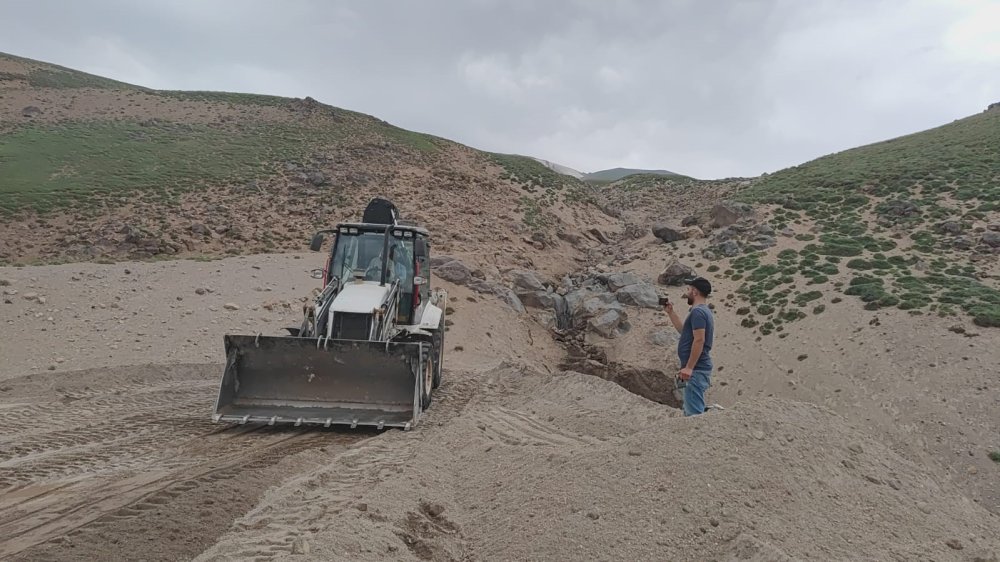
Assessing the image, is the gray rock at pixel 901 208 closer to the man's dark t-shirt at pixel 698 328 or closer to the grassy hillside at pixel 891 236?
the grassy hillside at pixel 891 236

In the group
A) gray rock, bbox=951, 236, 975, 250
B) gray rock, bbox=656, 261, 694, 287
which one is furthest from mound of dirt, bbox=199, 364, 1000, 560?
gray rock, bbox=951, 236, 975, 250

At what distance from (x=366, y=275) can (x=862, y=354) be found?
41.9 ft

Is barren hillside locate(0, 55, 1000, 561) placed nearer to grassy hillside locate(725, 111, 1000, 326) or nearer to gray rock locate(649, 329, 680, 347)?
gray rock locate(649, 329, 680, 347)

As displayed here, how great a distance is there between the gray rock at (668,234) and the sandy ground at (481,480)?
17.5m

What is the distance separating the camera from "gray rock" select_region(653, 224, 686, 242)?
1101 inches

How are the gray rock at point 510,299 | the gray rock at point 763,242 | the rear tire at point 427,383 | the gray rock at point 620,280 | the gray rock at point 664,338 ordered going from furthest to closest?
the gray rock at point 763,242
the gray rock at point 620,280
the gray rock at point 510,299
the gray rock at point 664,338
the rear tire at point 427,383

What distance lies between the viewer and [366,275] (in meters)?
9.41

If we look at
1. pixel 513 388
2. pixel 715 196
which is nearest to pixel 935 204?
pixel 715 196

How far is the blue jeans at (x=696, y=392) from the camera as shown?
6.14 m

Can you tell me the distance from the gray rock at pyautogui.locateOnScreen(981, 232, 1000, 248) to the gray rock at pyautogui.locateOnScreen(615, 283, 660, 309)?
12.1 metres

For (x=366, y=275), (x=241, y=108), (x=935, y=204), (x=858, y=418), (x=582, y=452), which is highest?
(x=241, y=108)

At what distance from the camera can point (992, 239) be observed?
66.3 ft

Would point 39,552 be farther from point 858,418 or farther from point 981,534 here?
point 858,418

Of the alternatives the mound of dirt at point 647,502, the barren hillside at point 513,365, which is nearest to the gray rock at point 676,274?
the barren hillside at point 513,365
